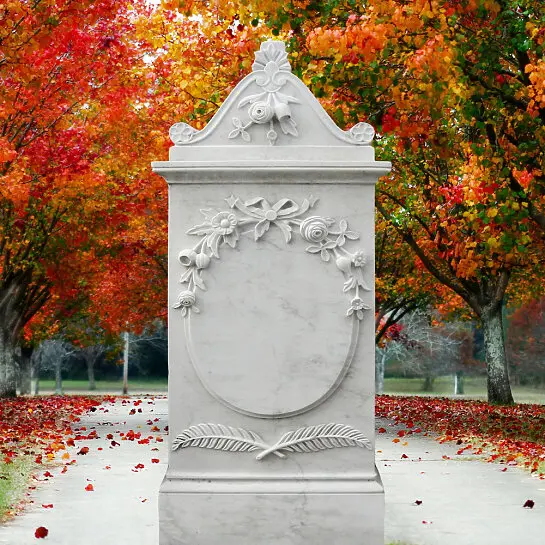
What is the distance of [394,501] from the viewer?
923cm

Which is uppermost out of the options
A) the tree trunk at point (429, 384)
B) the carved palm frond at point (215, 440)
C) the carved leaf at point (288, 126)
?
the carved leaf at point (288, 126)

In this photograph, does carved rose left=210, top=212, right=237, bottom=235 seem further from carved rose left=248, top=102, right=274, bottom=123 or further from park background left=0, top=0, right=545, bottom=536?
park background left=0, top=0, right=545, bottom=536

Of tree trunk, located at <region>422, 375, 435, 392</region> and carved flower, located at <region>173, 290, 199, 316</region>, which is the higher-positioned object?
carved flower, located at <region>173, 290, 199, 316</region>

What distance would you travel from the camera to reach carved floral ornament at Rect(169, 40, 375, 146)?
6691 mm

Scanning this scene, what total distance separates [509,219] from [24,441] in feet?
25.4

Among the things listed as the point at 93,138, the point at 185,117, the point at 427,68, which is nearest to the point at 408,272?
the point at 93,138

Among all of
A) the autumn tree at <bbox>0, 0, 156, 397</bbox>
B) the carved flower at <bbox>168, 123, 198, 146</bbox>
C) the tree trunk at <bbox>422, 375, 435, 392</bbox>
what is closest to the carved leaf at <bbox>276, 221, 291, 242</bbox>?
the carved flower at <bbox>168, 123, 198, 146</bbox>

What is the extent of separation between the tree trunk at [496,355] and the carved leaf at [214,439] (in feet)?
61.1

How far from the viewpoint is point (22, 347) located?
4297 centimetres

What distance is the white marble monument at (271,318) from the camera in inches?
262

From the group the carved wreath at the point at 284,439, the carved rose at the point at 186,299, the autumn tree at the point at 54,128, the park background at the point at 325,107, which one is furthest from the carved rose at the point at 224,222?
the autumn tree at the point at 54,128

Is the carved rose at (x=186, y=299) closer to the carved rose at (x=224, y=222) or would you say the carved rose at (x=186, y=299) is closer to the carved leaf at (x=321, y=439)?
the carved rose at (x=224, y=222)

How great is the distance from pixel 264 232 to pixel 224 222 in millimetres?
281

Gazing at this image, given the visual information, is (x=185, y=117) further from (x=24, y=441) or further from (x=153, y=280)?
(x=153, y=280)
